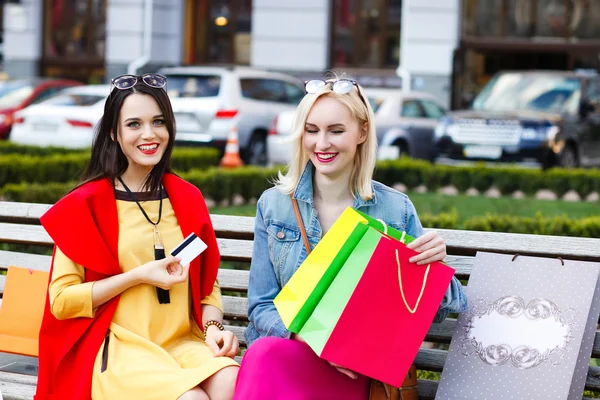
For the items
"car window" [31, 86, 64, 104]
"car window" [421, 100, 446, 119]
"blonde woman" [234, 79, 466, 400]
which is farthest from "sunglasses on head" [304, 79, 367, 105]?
"car window" [31, 86, 64, 104]

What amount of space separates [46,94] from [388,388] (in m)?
17.2

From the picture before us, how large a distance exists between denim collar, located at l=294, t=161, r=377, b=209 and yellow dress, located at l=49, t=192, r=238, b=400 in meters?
0.46

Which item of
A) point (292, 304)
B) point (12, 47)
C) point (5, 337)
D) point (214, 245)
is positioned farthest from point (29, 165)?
point (12, 47)

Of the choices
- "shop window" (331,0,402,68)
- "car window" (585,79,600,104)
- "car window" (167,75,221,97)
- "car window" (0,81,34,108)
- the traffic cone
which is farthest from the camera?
"shop window" (331,0,402,68)

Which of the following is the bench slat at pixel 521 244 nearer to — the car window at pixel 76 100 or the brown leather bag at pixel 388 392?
the brown leather bag at pixel 388 392

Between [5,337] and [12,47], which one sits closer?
[5,337]

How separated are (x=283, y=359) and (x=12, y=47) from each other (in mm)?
25522

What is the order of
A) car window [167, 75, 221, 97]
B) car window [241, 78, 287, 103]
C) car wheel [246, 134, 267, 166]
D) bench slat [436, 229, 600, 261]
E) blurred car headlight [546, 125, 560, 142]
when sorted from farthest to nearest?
car window [241, 78, 287, 103] < car wheel [246, 134, 267, 166] < car window [167, 75, 221, 97] < blurred car headlight [546, 125, 560, 142] < bench slat [436, 229, 600, 261]

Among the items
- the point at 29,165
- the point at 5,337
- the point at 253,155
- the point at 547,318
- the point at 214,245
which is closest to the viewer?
the point at 547,318

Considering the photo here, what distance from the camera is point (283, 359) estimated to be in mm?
3602

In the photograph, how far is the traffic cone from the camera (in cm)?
1438

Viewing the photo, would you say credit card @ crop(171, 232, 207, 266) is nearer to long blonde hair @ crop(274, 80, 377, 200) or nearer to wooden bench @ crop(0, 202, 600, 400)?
long blonde hair @ crop(274, 80, 377, 200)

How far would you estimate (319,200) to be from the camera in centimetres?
403

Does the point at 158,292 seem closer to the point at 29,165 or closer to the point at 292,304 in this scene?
the point at 292,304
